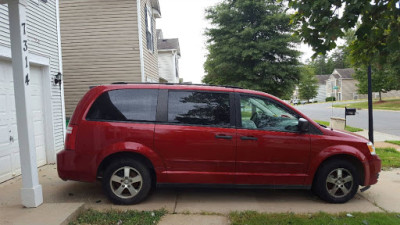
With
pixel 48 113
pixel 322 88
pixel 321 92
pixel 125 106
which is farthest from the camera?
pixel 321 92

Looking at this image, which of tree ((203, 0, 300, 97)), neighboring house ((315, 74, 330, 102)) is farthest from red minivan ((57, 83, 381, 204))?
neighboring house ((315, 74, 330, 102))

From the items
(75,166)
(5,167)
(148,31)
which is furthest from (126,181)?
(148,31)

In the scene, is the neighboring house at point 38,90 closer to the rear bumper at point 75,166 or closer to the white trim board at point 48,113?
the white trim board at point 48,113

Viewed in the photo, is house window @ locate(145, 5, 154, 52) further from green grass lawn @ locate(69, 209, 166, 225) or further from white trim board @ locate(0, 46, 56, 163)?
green grass lawn @ locate(69, 209, 166, 225)

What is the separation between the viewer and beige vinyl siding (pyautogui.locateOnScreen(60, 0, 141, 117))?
39.6 feet

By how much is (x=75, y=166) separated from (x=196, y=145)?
1843mm

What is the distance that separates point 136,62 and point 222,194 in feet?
26.9

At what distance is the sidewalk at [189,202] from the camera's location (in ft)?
13.6

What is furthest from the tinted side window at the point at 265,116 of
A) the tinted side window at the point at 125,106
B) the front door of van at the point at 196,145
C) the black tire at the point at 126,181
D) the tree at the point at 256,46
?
the tree at the point at 256,46

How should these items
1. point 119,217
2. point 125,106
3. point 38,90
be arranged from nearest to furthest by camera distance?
point 119,217 → point 125,106 → point 38,90

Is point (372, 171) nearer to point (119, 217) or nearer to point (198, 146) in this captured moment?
point (198, 146)

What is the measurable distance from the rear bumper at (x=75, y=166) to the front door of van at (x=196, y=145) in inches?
42.6

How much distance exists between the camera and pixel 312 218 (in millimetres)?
4180

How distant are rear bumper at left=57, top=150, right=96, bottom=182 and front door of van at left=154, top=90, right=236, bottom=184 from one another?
1.08 metres
